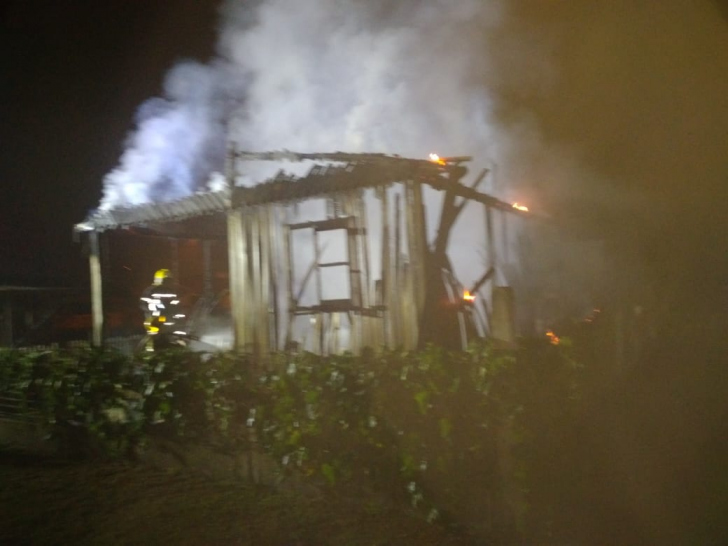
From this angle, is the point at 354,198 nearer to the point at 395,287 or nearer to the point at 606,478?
the point at 395,287

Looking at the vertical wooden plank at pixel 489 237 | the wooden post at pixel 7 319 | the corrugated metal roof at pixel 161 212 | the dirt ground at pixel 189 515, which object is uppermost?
the corrugated metal roof at pixel 161 212

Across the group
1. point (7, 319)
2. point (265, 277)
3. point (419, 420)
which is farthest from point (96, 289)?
point (7, 319)

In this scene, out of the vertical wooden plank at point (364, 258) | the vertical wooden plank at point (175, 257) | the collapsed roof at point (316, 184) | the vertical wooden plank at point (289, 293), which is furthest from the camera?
the vertical wooden plank at point (175, 257)

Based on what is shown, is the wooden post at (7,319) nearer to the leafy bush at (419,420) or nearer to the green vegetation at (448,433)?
the green vegetation at (448,433)

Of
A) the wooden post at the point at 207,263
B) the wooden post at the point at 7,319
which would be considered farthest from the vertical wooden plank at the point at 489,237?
the wooden post at the point at 7,319

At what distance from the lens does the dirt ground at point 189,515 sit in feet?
16.8

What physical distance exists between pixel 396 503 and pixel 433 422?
2.18ft

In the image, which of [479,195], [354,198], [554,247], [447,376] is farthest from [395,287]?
[554,247]

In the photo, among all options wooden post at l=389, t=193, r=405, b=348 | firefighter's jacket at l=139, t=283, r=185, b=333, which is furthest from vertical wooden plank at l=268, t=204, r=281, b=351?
firefighter's jacket at l=139, t=283, r=185, b=333

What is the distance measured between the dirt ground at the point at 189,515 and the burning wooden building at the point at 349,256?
219 cm

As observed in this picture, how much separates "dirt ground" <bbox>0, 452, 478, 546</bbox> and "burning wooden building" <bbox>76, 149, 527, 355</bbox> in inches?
86.3

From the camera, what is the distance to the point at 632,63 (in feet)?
38.7

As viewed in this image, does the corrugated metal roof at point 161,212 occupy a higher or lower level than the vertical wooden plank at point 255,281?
higher

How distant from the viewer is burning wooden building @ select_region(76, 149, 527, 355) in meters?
8.33
